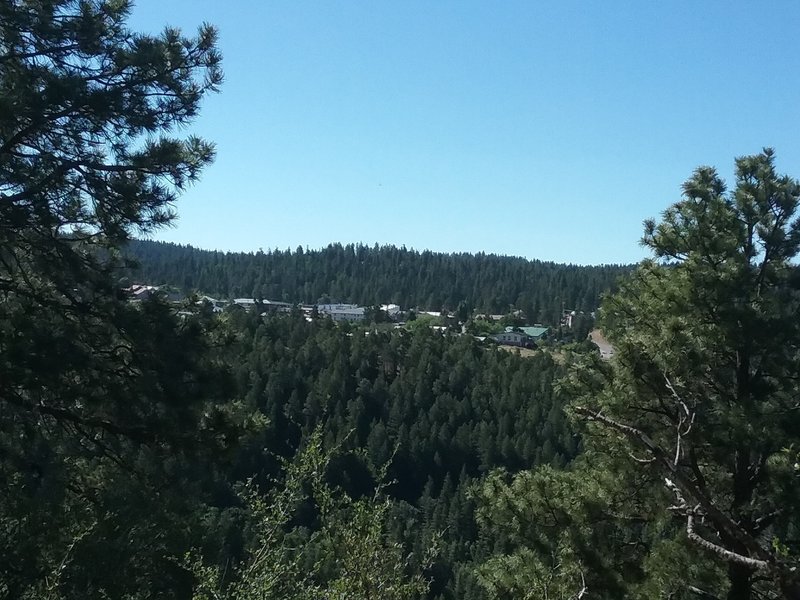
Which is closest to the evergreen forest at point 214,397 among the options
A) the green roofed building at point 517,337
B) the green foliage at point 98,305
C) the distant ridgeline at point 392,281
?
the green foliage at point 98,305

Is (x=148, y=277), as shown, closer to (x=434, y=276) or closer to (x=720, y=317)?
(x=720, y=317)

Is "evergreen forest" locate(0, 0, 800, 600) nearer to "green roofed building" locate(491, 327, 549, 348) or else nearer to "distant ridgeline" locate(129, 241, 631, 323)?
"green roofed building" locate(491, 327, 549, 348)

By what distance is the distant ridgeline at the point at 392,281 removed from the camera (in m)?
107

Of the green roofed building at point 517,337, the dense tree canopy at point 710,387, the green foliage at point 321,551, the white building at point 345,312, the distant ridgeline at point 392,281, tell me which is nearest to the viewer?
the green foliage at point 321,551

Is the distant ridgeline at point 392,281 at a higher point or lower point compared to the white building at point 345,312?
higher

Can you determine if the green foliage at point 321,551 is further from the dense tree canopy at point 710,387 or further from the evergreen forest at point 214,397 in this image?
the dense tree canopy at point 710,387

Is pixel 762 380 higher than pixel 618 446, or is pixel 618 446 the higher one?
pixel 762 380

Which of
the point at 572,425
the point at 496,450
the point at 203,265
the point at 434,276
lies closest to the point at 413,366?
the point at 496,450

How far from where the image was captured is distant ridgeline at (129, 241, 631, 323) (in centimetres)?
10706

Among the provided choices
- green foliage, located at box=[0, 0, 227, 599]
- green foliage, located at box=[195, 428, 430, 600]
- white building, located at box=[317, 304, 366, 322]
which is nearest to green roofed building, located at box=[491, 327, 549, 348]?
white building, located at box=[317, 304, 366, 322]

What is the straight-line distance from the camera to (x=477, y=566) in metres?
6.42

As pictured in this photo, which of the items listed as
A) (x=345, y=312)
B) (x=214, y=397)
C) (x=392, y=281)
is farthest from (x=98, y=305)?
(x=392, y=281)

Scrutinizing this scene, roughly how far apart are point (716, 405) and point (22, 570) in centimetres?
504

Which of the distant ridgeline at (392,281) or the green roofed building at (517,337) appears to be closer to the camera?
the green roofed building at (517,337)
